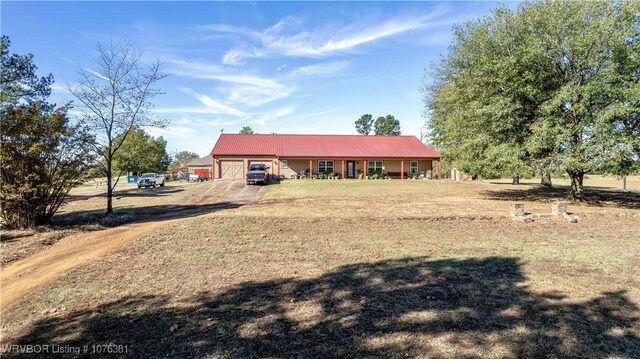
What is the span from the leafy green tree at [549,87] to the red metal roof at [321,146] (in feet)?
64.2

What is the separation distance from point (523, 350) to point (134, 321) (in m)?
4.38

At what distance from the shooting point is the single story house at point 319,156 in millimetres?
35781

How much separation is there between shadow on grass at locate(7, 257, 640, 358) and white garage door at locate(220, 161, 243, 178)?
1249 inches

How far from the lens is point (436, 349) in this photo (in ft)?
11.0

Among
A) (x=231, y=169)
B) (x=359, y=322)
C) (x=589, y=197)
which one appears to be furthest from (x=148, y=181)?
(x=589, y=197)

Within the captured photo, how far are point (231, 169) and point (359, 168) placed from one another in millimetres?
14335

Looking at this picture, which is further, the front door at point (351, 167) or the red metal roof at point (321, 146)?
the front door at point (351, 167)

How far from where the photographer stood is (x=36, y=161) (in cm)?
998

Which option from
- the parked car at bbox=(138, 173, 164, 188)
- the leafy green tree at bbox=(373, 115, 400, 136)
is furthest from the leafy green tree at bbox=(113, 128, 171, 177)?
the leafy green tree at bbox=(373, 115, 400, 136)

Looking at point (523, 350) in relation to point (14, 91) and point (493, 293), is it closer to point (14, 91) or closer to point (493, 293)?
point (493, 293)

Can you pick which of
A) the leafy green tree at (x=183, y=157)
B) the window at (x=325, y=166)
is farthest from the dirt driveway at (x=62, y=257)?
the leafy green tree at (x=183, y=157)

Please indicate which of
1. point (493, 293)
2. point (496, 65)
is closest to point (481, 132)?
point (496, 65)

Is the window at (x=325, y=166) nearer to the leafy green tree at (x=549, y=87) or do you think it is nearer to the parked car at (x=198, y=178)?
Answer: the parked car at (x=198, y=178)

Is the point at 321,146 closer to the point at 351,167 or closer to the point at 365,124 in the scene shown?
the point at 351,167
